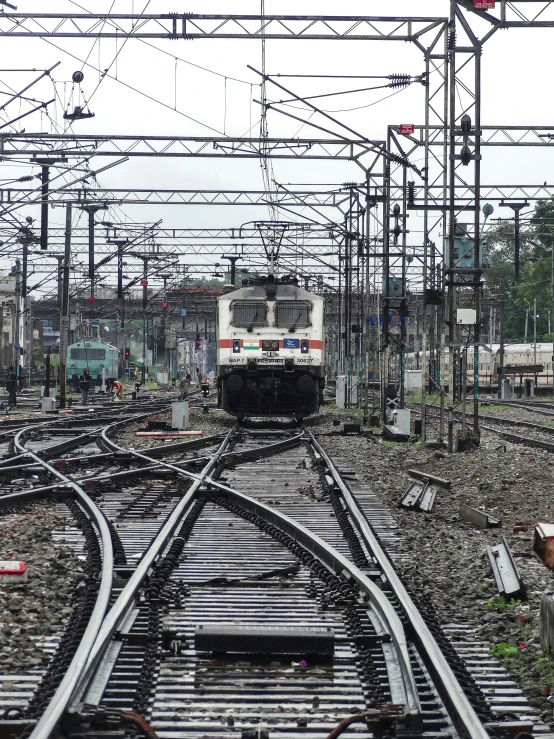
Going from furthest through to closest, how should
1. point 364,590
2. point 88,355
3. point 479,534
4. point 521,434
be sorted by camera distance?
1. point 88,355
2. point 521,434
3. point 479,534
4. point 364,590

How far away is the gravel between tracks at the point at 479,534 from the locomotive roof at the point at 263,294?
5224 millimetres

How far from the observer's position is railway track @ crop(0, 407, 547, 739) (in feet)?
13.1

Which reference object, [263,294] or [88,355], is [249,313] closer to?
[263,294]

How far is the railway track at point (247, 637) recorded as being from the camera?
3992 mm

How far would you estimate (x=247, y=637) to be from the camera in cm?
488

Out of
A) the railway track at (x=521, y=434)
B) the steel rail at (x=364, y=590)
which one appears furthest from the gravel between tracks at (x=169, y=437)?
the steel rail at (x=364, y=590)

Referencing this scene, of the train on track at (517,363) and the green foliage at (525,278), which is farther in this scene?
the green foliage at (525,278)

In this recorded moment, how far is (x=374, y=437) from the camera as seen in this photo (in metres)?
21.5

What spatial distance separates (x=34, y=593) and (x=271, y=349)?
1625cm

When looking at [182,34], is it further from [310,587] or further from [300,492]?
[310,587]

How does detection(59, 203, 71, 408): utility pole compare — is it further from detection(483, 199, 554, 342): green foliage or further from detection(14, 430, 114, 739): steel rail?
detection(483, 199, 554, 342): green foliage

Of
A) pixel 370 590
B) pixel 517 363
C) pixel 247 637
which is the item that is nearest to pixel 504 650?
pixel 370 590

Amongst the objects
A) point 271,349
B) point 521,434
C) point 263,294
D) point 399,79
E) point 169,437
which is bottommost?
point 521,434

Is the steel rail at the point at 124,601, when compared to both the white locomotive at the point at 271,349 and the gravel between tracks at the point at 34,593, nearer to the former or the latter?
the gravel between tracks at the point at 34,593
